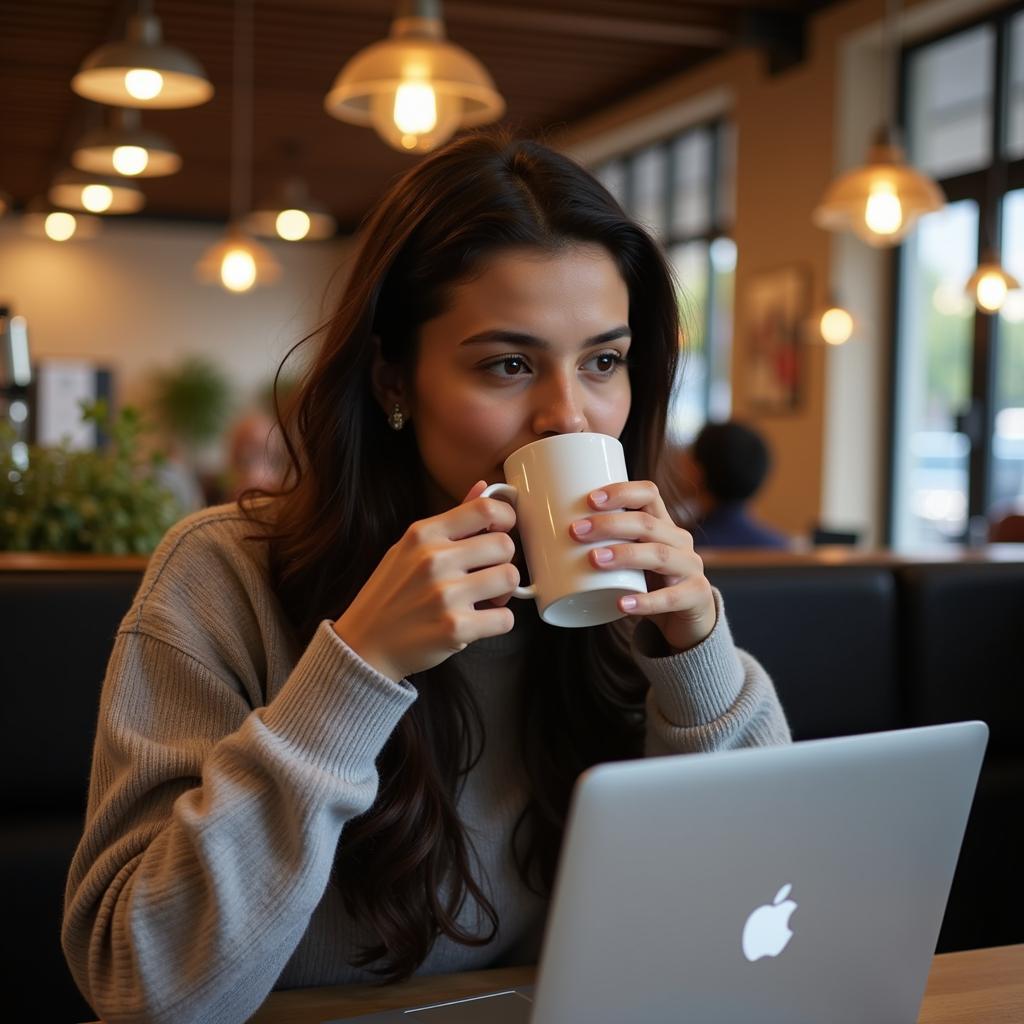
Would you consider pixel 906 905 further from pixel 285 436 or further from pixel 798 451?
pixel 798 451

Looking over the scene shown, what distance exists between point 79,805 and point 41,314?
1220 cm

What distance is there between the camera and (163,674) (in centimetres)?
115

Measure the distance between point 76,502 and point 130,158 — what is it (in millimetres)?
2320

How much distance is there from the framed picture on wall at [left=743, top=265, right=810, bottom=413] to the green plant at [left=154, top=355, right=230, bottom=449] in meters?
7.16

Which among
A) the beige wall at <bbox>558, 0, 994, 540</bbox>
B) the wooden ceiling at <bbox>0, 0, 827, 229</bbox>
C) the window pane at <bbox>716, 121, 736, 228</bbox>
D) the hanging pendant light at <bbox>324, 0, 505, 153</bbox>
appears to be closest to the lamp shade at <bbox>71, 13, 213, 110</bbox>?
the hanging pendant light at <bbox>324, 0, 505, 153</bbox>

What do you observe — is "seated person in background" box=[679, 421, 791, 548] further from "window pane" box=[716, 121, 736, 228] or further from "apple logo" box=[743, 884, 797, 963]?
"window pane" box=[716, 121, 736, 228]

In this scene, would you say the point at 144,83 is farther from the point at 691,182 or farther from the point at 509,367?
the point at 691,182

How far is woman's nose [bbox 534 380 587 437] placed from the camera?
116 centimetres

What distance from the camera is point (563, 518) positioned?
1.03m

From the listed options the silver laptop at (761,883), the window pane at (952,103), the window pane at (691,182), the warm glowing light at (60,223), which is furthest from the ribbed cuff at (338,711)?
the warm glowing light at (60,223)

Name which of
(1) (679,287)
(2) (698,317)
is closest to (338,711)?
(1) (679,287)

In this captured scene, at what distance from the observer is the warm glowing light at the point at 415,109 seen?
3010 mm

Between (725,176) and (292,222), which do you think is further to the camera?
(725,176)

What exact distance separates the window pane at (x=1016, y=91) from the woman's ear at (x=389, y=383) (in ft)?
17.2
